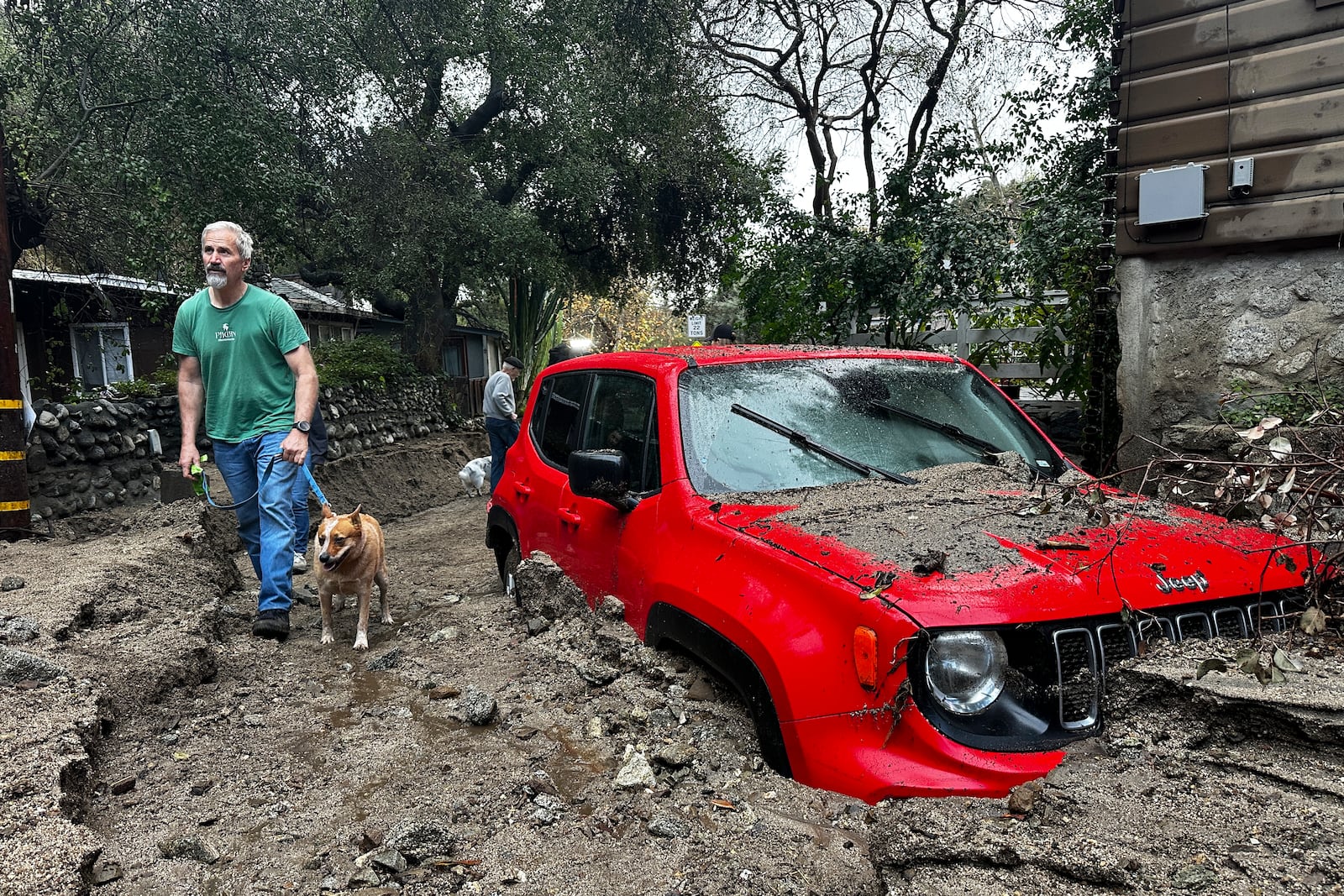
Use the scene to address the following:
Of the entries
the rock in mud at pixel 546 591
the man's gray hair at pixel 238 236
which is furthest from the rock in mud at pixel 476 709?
the man's gray hair at pixel 238 236

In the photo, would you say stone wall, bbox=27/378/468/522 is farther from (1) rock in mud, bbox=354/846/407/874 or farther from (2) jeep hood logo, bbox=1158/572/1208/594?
(2) jeep hood logo, bbox=1158/572/1208/594

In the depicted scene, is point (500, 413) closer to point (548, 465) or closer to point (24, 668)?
point (548, 465)

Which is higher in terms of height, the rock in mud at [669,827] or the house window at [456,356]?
the house window at [456,356]

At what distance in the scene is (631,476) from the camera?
11.6 ft

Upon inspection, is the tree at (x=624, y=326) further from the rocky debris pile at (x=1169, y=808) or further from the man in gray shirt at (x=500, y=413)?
the rocky debris pile at (x=1169, y=808)

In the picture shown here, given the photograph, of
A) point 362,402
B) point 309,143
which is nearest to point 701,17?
point 309,143

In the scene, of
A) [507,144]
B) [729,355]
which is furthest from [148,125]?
[729,355]

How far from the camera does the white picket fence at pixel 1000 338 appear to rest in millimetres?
8805

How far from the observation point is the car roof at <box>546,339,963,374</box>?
12.1ft

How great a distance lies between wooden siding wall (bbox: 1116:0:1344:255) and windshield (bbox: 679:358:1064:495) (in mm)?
3067

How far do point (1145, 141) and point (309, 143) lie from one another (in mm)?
13975

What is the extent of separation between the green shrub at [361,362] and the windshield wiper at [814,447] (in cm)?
1262

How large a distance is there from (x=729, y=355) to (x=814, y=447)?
26.3 inches

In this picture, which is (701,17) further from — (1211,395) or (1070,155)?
(1211,395)
